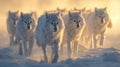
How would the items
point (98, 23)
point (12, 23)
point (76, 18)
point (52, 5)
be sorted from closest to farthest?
1. point (76, 18)
2. point (98, 23)
3. point (12, 23)
4. point (52, 5)

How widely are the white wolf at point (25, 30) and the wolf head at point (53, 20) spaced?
183cm

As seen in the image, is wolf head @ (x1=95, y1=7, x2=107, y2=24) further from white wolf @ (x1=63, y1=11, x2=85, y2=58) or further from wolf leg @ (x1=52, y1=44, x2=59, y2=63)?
wolf leg @ (x1=52, y1=44, x2=59, y2=63)

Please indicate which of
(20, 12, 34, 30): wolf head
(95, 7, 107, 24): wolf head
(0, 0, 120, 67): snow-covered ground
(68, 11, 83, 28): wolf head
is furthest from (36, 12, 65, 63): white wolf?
(95, 7, 107, 24): wolf head

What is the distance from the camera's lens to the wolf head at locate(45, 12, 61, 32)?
15.6 m

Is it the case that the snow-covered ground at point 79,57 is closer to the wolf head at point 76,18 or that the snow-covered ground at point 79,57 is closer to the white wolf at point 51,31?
the white wolf at point 51,31

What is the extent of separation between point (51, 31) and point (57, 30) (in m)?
0.21

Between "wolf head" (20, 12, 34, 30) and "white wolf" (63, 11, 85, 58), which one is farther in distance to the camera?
"wolf head" (20, 12, 34, 30)

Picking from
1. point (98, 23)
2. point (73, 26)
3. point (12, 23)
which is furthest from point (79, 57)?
point (12, 23)

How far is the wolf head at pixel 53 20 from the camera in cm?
1560

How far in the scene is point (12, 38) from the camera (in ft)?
67.2

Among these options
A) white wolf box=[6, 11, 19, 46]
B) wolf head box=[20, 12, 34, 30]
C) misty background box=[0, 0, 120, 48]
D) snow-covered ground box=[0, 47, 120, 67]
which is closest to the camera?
snow-covered ground box=[0, 47, 120, 67]

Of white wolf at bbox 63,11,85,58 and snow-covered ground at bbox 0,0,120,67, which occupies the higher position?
white wolf at bbox 63,11,85,58

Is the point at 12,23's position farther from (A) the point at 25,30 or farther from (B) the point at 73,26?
(B) the point at 73,26

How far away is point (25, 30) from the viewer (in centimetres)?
1784
